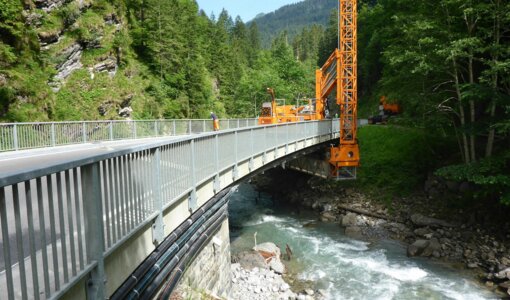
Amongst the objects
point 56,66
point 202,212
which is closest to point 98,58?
point 56,66

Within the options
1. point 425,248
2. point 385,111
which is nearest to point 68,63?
point 425,248

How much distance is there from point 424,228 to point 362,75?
36.5 m

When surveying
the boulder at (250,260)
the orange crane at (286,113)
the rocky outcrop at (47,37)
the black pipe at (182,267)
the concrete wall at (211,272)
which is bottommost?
the boulder at (250,260)

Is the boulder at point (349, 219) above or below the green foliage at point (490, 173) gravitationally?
below

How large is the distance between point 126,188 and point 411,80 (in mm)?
18975

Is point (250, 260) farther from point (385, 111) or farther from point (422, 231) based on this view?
point (385, 111)

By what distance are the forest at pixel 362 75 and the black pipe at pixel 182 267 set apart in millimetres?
11838

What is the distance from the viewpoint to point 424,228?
17.8 metres

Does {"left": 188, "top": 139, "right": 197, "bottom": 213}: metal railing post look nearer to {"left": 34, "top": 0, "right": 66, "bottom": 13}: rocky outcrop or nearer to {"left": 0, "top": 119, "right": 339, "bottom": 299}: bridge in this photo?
{"left": 0, "top": 119, "right": 339, "bottom": 299}: bridge

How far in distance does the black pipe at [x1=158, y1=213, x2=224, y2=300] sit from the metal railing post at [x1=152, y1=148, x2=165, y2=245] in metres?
0.89

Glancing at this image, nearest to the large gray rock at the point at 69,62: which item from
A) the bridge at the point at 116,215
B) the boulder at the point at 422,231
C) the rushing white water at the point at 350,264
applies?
the rushing white water at the point at 350,264

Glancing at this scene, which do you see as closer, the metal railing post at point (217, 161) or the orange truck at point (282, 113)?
the metal railing post at point (217, 161)

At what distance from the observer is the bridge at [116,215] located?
9.23 ft

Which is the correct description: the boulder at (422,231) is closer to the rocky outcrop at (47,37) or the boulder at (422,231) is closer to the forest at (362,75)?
the forest at (362,75)
